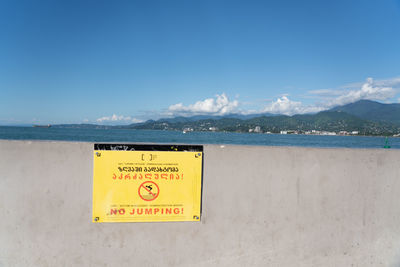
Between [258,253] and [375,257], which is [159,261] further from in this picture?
[375,257]

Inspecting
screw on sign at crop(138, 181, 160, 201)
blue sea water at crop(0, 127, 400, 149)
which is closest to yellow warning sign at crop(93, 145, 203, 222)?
screw on sign at crop(138, 181, 160, 201)

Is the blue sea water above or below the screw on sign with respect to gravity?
below

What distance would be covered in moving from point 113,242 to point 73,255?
1.06 feet

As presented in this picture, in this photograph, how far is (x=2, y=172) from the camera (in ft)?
6.88

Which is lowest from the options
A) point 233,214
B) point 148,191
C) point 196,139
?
point 196,139

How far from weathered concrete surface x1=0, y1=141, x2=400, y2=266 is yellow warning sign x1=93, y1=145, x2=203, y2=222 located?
7cm

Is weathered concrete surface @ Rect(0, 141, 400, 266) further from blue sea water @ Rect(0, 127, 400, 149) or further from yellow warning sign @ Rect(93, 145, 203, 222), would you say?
blue sea water @ Rect(0, 127, 400, 149)

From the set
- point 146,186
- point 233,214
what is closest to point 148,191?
point 146,186

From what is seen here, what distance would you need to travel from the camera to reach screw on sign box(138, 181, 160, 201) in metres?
2.21

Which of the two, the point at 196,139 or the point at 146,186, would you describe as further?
the point at 196,139

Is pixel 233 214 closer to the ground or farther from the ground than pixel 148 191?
closer to the ground

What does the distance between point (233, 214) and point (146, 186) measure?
2.50 feet

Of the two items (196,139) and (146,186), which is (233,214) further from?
(196,139)

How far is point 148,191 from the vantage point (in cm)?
222
